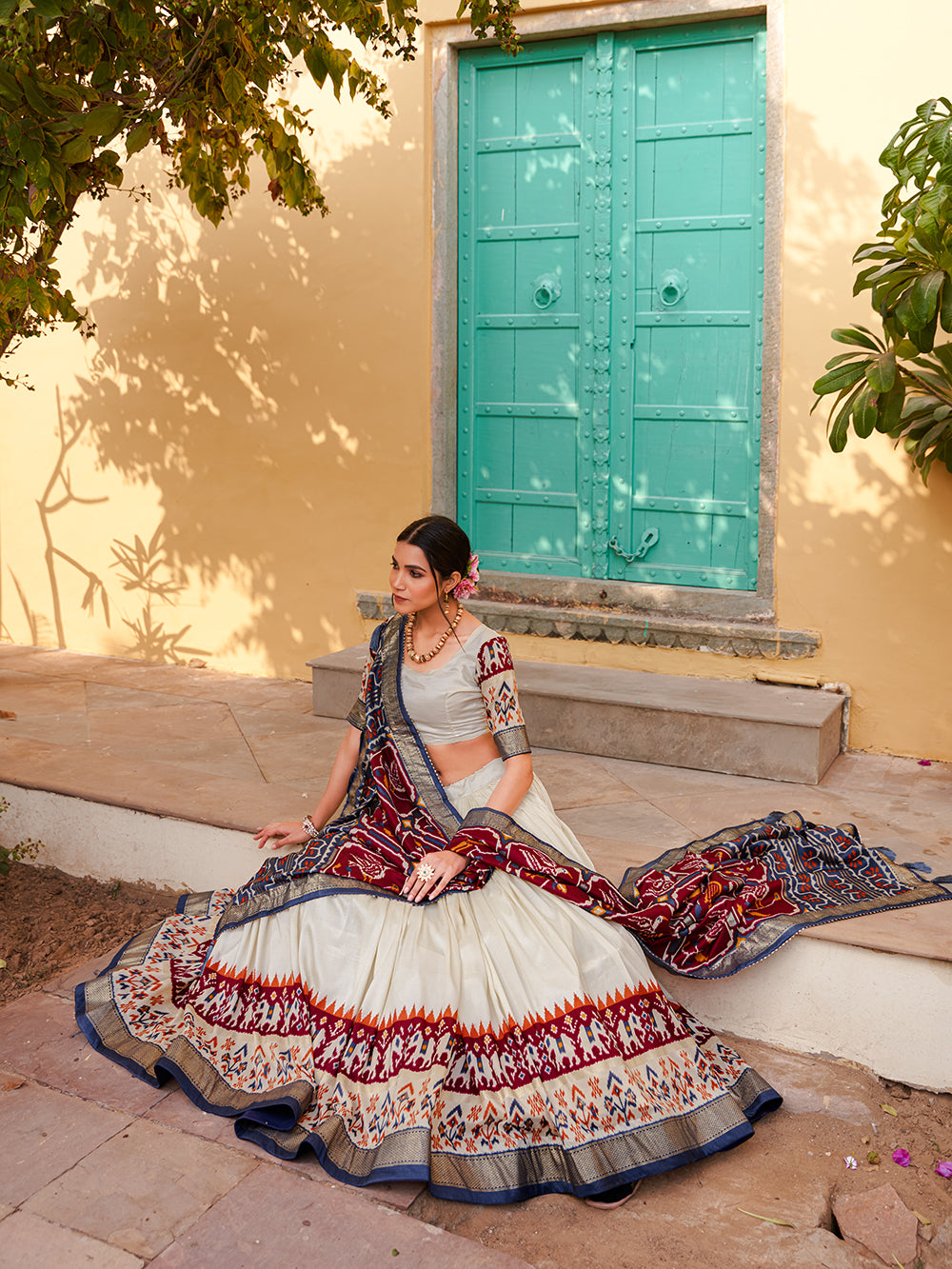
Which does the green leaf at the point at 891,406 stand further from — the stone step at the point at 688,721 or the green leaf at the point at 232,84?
the green leaf at the point at 232,84

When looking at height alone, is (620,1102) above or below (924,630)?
below

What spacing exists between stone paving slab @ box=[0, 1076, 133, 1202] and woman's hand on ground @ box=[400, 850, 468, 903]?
858mm

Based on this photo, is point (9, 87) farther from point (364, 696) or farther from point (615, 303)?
point (615, 303)

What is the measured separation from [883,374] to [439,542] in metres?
1.70

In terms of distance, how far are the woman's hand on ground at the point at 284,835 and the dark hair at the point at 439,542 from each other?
862 mm

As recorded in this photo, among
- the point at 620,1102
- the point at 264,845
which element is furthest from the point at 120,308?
the point at 620,1102

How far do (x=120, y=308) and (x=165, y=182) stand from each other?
29.5 inches

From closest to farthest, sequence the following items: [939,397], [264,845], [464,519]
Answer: [264,845] < [939,397] < [464,519]

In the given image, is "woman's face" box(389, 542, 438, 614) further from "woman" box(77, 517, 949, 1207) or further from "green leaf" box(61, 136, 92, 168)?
"green leaf" box(61, 136, 92, 168)

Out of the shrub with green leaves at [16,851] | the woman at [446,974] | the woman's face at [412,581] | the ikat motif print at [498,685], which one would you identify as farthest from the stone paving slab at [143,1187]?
the shrub with green leaves at [16,851]

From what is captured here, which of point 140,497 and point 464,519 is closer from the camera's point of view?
point 464,519

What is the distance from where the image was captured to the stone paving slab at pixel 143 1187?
237cm

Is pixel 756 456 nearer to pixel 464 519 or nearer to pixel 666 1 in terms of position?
pixel 464 519

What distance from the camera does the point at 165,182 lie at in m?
6.29
